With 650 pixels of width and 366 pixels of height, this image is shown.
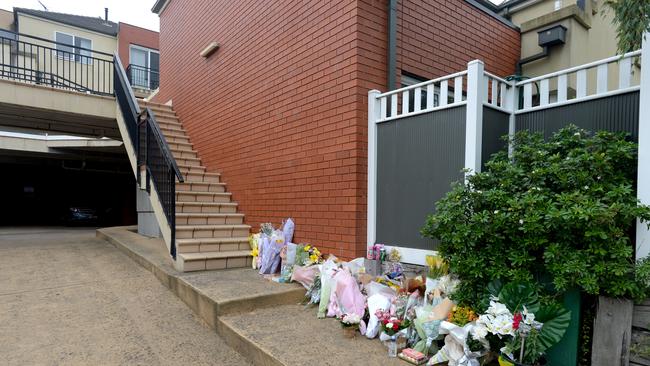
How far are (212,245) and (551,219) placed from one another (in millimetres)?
3805

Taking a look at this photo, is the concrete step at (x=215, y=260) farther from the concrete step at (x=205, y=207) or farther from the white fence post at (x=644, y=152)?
the white fence post at (x=644, y=152)

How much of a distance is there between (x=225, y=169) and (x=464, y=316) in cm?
459

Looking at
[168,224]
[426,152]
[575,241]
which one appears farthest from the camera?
[168,224]

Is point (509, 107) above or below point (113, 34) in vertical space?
below

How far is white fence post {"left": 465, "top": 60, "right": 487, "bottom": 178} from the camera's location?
307 centimetres

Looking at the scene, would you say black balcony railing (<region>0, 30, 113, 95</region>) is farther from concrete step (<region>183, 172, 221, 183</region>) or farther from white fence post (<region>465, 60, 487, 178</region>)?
white fence post (<region>465, 60, 487, 178</region>)

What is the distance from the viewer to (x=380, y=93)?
3.90m

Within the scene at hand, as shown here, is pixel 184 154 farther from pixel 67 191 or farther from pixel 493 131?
pixel 67 191

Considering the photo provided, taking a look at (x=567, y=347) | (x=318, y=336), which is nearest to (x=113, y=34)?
(x=318, y=336)

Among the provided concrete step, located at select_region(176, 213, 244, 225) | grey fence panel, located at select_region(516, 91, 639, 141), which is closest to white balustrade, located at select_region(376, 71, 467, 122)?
grey fence panel, located at select_region(516, 91, 639, 141)

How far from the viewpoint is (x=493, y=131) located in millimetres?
3246

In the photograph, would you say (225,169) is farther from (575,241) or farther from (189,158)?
(575,241)

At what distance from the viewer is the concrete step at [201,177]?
245 inches

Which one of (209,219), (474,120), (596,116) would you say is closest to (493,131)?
(474,120)
